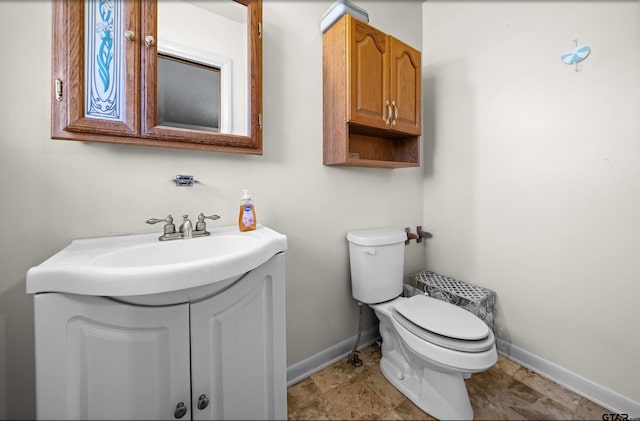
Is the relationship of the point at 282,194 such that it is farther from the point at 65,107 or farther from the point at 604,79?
the point at 604,79

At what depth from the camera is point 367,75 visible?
1269mm

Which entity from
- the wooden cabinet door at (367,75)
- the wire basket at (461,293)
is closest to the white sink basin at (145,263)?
the wooden cabinet door at (367,75)

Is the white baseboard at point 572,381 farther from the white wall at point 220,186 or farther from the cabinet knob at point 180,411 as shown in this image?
the cabinet knob at point 180,411

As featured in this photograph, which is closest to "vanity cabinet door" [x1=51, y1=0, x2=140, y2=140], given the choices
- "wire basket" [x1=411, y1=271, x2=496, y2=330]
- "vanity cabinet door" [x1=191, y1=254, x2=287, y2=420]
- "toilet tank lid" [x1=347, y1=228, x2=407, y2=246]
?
"vanity cabinet door" [x1=191, y1=254, x2=287, y2=420]

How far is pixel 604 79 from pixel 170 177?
1940 millimetres

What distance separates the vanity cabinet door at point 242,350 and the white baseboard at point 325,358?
44 centimetres

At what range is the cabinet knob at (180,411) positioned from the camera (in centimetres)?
66

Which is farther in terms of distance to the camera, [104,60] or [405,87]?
[405,87]

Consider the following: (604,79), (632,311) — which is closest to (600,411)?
(632,311)

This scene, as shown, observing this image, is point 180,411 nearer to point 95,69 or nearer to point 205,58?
point 95,69

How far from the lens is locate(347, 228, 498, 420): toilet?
100cm

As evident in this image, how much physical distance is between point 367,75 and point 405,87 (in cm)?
30

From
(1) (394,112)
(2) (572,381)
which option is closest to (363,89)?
(1) (394,112)

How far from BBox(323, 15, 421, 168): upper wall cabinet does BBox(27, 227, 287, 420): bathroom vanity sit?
71cm
